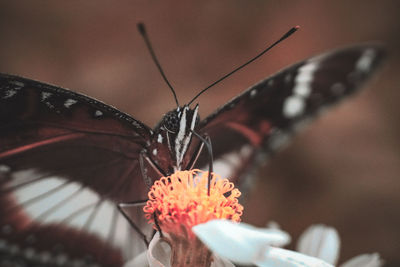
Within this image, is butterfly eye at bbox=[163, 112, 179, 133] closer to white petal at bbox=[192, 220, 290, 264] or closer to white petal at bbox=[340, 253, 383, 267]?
white petal at bbox=[192, 220, 290, 264]

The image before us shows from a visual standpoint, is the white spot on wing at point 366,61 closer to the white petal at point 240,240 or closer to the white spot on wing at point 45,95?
the white petal at point 240,240

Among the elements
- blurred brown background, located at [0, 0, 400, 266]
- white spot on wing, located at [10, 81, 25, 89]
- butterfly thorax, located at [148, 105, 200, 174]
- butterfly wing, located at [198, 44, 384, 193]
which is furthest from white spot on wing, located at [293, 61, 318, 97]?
blurred brown background, located at [0, 0, 400, 266]

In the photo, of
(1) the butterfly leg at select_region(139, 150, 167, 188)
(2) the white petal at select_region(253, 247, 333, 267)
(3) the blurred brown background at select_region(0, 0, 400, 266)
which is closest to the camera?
(2) the white petal at select_region(253, 247, 333, 267)

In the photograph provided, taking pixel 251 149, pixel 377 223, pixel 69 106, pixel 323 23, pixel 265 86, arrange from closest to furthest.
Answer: pixel 69 106 < pixel 265 86 < pixel 251 149 < pixel 377 223 < pixel 323 23

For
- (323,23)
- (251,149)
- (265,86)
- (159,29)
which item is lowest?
(251,149)

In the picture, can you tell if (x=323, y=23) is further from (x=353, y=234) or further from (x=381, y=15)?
(x=353, y=234)

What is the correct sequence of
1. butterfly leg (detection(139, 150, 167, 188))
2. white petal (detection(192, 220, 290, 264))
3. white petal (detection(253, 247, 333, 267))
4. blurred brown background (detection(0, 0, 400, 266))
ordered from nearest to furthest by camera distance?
white petal (detection(192, 220, 290, 264)), white petal (detection(253, 247, 333, 267)), butterfly leg (detection(139, 150, 167, 188)), blurred brown background (detection(0, 0, 400, 266))

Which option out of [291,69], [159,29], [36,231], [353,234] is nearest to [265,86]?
[291,69]
